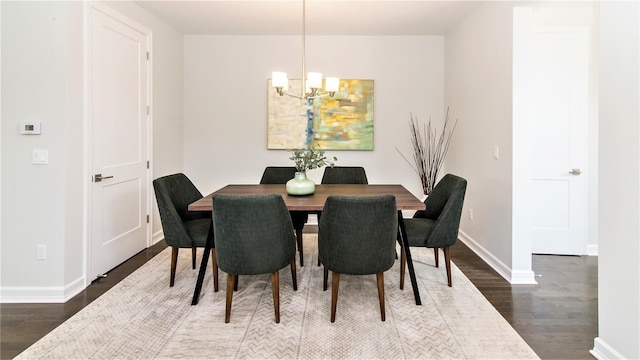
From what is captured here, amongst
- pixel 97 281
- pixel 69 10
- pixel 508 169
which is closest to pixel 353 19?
pixel 508 169

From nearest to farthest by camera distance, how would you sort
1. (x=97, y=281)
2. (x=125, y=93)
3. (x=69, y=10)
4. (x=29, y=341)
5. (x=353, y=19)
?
(x=29, y=341) < (x=69, y=10) < (x=97, y=281) < (x=125, y=93) < (x=353, y=19)

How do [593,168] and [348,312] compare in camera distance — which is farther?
[593,168]

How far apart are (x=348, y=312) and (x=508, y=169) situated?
1.84 m

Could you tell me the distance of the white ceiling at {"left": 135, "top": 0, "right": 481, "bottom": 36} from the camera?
3674 mm

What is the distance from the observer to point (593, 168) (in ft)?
12.0

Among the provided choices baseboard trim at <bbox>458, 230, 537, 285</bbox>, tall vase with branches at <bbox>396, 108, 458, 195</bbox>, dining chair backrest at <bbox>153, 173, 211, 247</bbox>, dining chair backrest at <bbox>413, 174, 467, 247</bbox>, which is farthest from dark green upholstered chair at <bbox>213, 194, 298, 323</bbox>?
tall vase with branches at <bbox>396, 108, 458, 195</bbox>

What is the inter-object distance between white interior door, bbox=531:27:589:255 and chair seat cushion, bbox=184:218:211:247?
328cm

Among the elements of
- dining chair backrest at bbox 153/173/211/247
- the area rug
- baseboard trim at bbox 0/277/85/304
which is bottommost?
the area rug

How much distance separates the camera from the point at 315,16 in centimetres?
404

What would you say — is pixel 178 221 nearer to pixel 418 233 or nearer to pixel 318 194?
pixel 318 194

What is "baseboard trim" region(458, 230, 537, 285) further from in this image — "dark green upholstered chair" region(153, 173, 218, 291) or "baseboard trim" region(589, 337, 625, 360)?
"dark green upholstered chair" region(153, 173, 218, 291)

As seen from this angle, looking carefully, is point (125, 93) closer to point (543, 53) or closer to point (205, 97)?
point (205, 97)

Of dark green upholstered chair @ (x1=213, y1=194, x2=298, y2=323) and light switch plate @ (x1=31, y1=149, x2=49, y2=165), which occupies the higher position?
light switch plate @ (x1=31, y1=149, x2=49, y2=165)

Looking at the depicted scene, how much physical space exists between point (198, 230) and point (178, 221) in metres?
0.21
